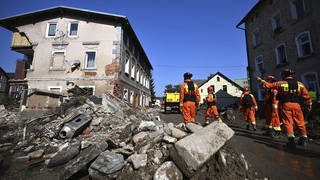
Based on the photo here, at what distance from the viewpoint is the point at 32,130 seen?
6.71m

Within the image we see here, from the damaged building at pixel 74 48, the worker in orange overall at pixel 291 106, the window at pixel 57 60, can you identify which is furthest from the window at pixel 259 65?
the window at pixel 57 60

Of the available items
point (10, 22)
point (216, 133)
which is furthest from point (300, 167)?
point (10, 22)

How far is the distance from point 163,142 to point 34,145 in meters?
5.32

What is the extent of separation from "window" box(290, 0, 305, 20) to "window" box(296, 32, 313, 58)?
4.88 feet

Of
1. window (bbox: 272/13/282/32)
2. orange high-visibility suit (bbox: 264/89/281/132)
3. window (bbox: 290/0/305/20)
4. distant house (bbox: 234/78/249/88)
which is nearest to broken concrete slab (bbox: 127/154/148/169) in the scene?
orange high-visibility suit (bbox: 264/89/281/132)

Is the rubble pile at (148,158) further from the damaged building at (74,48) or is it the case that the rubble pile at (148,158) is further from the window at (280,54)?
the window at (280,54)

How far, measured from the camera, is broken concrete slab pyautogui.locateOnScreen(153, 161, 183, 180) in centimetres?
237

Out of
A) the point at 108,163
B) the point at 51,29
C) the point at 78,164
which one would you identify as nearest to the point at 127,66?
the point at 51,29

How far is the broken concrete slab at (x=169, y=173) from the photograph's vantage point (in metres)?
2.37

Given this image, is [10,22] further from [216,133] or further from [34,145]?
[216,133]

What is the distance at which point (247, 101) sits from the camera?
22.2 ft

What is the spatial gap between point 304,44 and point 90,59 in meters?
16.6

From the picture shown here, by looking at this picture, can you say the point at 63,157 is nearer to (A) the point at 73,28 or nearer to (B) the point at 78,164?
(B) the point at 78,164

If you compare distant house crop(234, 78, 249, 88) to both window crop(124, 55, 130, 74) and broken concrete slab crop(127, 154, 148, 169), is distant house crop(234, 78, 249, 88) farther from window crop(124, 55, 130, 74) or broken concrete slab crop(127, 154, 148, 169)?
broken concrete slab crop(127, 154, 148, 169)
